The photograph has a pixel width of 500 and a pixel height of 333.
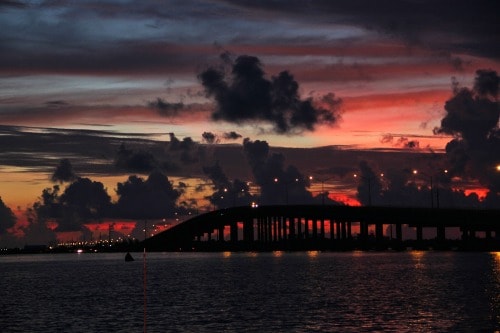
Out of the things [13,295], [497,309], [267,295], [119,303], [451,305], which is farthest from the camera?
[13,295]

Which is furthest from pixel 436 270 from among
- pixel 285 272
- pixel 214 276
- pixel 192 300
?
pixel 192 300

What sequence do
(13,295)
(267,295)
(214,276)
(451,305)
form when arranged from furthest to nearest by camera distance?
(214,276), (13,295), (267,295), (451,305)

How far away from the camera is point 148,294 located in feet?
355

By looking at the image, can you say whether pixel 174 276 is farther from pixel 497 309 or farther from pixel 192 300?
pixel 497 309

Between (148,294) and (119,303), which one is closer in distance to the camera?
(119,303)

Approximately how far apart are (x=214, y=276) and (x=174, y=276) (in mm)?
7259

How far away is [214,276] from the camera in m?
150

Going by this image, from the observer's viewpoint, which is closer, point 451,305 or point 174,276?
point 451,305

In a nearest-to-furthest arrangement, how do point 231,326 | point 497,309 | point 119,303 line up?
point 231,326 → point 497,309 → point 119,303

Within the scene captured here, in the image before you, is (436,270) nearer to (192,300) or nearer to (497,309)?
(192,300)

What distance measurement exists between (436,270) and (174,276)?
39.4m

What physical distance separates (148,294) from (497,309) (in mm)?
42095

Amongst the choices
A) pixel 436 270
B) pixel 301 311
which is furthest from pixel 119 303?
pixel 436 270

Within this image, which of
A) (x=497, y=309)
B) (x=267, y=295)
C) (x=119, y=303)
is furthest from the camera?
(x=267, y=295)
